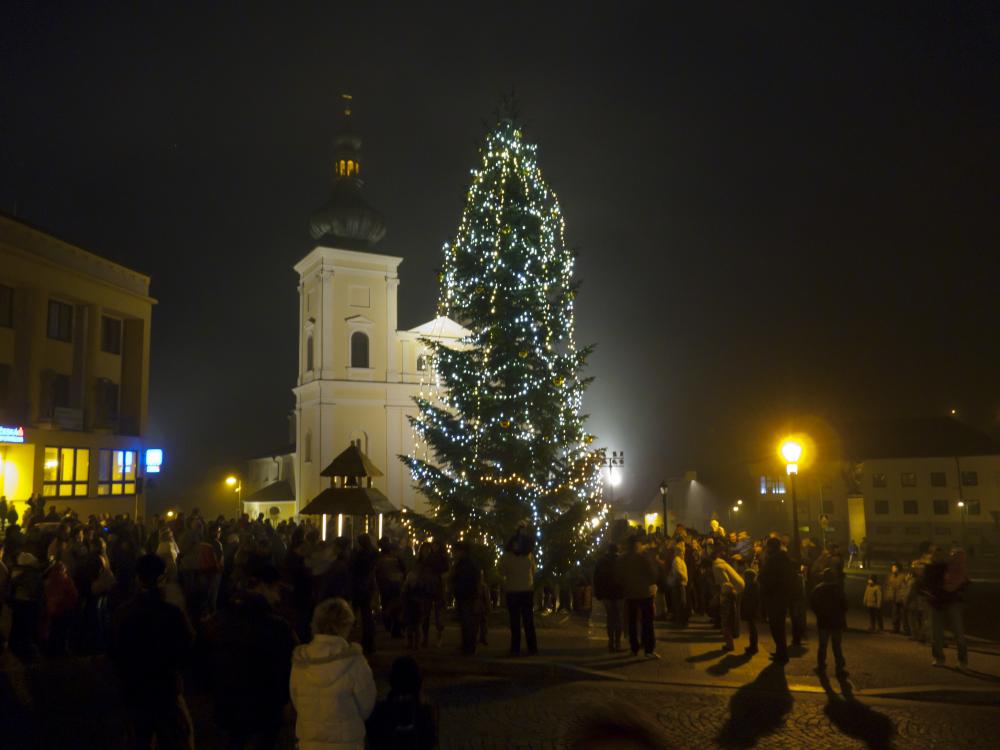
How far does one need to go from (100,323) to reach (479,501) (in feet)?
81.3

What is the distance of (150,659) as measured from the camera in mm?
6168

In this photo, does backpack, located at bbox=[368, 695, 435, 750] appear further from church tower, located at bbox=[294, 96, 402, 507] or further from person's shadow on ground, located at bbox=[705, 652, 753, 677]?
church tower, located at bbox=[294, 96, 402, 507]

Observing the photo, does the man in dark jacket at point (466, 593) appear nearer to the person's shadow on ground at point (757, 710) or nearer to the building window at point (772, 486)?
the person's shadow on ground at point (757, 710)

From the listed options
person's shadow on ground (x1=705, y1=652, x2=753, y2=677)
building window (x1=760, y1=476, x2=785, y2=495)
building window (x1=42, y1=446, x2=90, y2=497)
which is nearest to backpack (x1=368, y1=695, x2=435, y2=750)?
person's shadow on ground (x1=705, y1=652, x2=753, y2=677)

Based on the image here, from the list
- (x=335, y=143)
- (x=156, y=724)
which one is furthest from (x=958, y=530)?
(x=156, y=724)

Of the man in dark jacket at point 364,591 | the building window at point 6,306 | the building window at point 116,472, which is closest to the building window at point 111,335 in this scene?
the building window at point 116,472

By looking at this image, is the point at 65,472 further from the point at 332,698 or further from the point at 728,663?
the point at 332,698

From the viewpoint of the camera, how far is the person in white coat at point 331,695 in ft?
16.7

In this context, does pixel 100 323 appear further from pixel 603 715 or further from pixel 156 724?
pixel 603 715

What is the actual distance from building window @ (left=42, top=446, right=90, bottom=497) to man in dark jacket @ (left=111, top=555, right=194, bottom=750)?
3093 centimetres

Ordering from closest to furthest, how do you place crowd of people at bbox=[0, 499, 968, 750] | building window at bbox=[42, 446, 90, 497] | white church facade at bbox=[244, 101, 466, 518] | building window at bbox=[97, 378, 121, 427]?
1. crowd of people at bbox=[0, 499, 968, 750]
2. building window at bbox=[42, 446, 90, 497]
3. building window at bbox=[97, 378, 121, 427]
4. white church facade at bbox=[244, 101, 466, 518]

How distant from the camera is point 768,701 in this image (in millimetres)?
10422

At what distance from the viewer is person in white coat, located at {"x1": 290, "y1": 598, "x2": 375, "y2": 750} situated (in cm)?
509

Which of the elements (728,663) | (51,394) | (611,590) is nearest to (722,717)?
(728,663)
